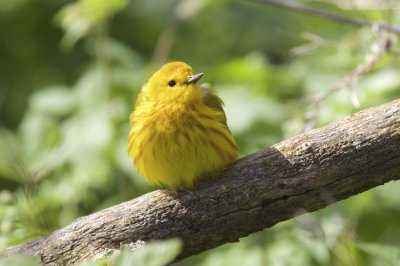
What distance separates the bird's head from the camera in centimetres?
421

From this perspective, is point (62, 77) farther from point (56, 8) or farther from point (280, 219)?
point (280, 219)

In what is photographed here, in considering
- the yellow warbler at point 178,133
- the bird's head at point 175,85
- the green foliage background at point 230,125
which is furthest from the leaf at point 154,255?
the bird's head at point 175,85

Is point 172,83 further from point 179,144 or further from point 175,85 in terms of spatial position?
point 179,144

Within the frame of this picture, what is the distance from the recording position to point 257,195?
138 inches

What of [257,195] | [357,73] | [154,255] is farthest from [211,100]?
[154,255]

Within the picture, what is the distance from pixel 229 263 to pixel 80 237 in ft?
5.25

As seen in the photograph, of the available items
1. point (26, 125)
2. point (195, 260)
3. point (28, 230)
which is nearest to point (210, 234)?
point (28, 230)

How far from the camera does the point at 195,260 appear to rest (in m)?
5.54

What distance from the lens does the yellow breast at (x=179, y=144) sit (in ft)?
12.6

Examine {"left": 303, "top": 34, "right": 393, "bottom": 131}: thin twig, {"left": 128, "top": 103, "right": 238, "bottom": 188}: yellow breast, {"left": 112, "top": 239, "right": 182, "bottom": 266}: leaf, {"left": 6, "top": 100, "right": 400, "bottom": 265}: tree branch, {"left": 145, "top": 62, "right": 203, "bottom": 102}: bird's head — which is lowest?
{"left": 112, "top": 239, "right": 182, "bottom": 266}: leaf

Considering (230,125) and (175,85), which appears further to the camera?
(230,125)

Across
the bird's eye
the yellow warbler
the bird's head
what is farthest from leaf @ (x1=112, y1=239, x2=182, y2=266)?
the bird's eye

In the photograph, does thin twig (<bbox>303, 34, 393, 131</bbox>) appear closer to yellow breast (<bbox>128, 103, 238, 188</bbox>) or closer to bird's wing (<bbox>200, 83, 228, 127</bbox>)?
bird's wing (<bbox>200, 83, 228, 127</bbox>)

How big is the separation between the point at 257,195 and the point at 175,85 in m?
1.00
